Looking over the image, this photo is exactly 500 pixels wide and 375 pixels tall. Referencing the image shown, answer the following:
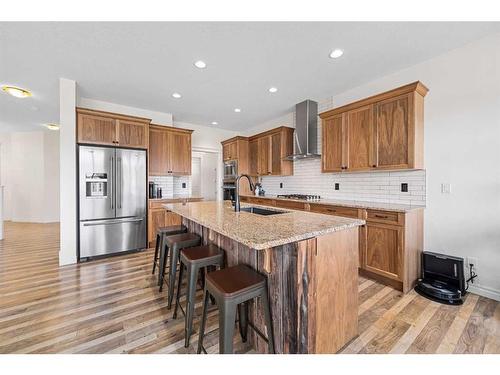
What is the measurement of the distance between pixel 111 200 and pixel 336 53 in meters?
3.80

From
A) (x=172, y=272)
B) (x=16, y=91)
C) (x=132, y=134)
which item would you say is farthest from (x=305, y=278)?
(x=16, y=91)

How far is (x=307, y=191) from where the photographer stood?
4238mm

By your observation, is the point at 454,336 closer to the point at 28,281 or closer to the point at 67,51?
the point at 28,281

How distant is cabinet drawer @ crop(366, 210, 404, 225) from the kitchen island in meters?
1.09

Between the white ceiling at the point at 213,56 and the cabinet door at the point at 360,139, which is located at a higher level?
the white ceiling at the point at 213,56

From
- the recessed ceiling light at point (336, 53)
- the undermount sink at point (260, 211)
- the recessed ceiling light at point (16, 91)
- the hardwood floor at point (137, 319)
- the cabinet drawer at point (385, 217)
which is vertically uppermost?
the recessed ceiling light at point (16, 91)

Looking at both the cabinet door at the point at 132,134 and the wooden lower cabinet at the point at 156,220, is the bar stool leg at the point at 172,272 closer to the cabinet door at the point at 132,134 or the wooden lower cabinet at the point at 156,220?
the wooden lower cabinet at the point at 156,220

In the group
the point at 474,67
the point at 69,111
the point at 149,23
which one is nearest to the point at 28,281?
the point at 69,111

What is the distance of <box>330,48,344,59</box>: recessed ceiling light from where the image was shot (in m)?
2.38

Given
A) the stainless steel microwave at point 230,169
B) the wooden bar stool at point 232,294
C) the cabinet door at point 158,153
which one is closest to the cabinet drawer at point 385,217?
the wooden bar stool at point 232,294

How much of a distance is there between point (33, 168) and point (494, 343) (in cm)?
981

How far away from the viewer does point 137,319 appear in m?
1.85

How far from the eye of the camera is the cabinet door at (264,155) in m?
4.79

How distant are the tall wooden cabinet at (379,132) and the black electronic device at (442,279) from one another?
1053 millimetres
